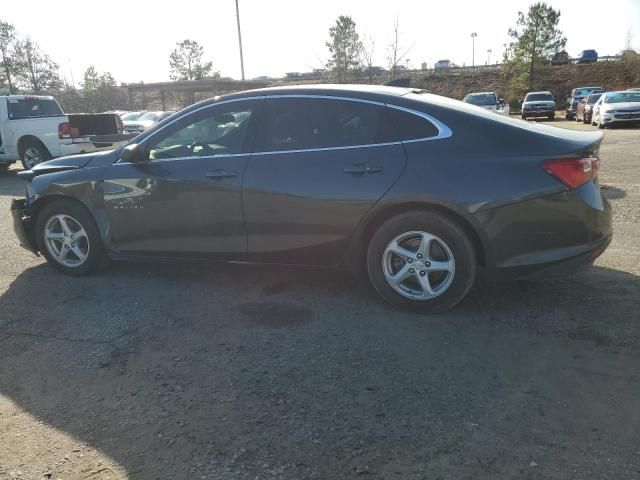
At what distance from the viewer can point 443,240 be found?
382 cm

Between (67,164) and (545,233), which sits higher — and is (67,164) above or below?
above

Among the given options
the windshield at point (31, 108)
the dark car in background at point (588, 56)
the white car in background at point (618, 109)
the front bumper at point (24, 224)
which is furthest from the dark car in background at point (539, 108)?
the front bumper at point (24, 224)

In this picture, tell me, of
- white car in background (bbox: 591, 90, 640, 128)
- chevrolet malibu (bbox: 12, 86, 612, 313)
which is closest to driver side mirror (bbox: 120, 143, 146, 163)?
chevrolet malibu (bbox: 12, 86, 612, 313)

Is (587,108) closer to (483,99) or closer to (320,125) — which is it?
(483,99)

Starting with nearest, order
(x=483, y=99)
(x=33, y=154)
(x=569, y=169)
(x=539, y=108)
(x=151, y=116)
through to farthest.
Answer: (x=569, y=169)
(x=33, y=154)
(x=151, y=116)
(x=483, y=99)
(x=539, y=108)

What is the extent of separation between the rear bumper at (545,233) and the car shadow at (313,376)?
41 cm

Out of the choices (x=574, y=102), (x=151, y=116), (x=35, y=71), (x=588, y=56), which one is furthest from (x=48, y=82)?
(x=588, y=56)

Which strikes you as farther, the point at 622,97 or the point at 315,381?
the point at 622,97

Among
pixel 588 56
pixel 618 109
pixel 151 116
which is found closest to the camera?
pixel 618 109

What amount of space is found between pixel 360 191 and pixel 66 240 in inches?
116

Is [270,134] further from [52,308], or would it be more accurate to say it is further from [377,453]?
[377,453]

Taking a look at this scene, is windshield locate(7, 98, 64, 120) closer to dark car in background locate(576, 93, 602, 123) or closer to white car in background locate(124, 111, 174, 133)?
white car in background locate(124, 111, 174, 133)

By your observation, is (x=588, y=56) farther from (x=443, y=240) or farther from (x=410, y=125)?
(x=443, y=240)

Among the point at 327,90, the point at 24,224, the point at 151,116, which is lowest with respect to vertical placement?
the point at 24,224
